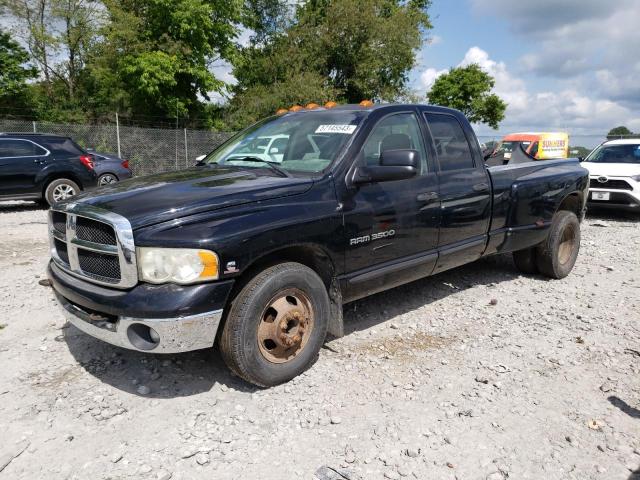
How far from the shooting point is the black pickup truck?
267cm

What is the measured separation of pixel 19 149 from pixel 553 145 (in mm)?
18668

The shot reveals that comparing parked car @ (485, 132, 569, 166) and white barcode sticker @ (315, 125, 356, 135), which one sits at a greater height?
parked car @ (485, 132, 569, 166)

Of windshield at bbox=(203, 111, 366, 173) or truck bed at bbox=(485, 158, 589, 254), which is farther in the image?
truck bed at bbox=(485, 158, 589, 254)

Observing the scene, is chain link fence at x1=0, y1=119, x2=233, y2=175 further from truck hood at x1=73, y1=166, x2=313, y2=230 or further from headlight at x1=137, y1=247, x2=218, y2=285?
headlight at x1=137, y1=247, x2=218, y2=285

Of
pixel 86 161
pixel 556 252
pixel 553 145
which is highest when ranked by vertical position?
pixel 553 145

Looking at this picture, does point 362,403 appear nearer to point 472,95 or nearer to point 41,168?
point 41,168

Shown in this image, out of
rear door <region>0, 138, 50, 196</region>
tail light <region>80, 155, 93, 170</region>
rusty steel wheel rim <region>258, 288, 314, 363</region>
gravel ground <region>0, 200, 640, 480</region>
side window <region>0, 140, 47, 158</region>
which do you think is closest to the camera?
gravel ground <region>0, 200, 640, 480</region>

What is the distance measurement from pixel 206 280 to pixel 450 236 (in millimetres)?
2353

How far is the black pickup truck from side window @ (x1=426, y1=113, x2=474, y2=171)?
1cm

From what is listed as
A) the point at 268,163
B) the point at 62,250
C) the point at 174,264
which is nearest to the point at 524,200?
the point at 268,163

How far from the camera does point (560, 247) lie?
5.64m

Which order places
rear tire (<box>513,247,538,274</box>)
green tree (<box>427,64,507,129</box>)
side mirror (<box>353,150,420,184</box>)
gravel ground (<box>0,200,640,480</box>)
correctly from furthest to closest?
green tree (<box>427,64,507,129</box>), rear tire (<box>513,247,538,274</box>), side mirror (<box>353,150,420,184</box>), gravel ground (<box>0,200,640,480</box>)

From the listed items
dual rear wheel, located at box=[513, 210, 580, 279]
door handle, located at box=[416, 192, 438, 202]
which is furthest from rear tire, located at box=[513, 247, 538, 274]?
door handle, located at box=[416, 192, 438, 202]

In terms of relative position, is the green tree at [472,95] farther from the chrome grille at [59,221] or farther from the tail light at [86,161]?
the chrome grille at [59,221]
